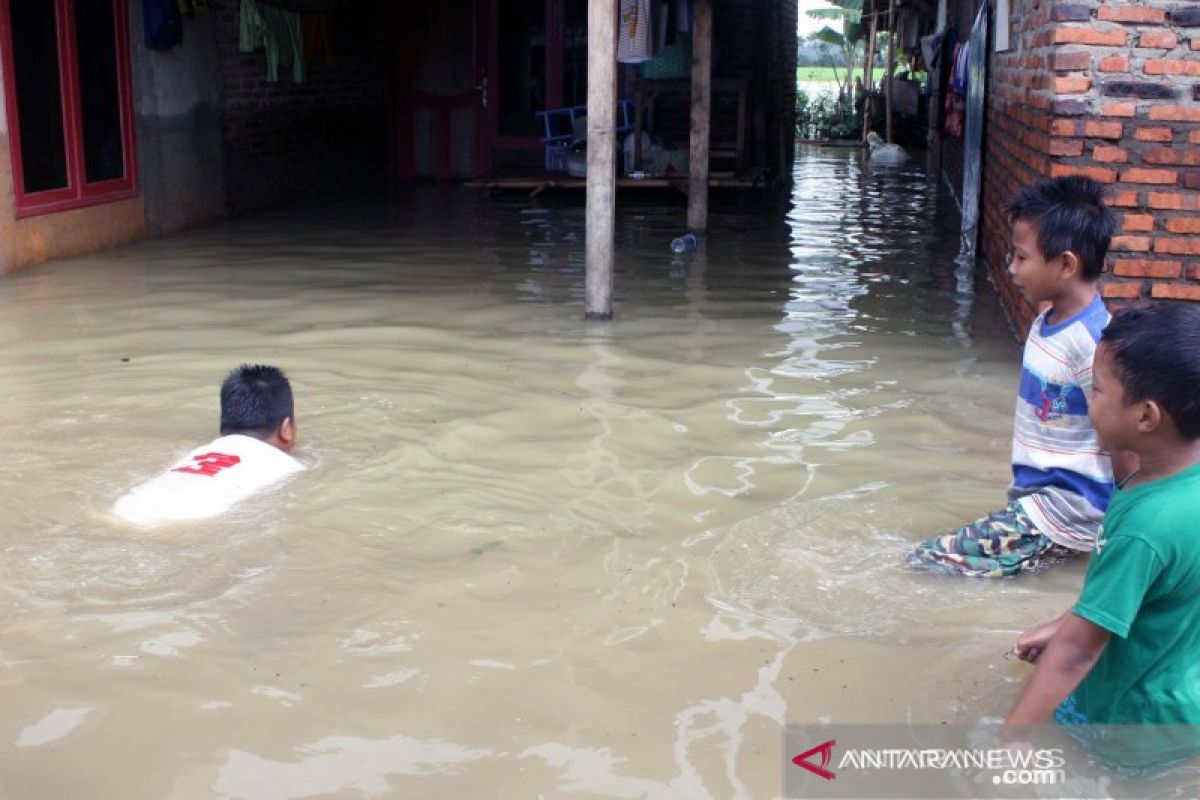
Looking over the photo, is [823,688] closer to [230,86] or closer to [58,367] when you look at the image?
[58,367]

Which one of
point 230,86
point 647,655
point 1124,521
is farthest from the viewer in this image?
point 230,86

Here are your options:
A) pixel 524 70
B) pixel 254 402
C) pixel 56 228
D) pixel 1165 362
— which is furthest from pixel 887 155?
pixel 1165 362

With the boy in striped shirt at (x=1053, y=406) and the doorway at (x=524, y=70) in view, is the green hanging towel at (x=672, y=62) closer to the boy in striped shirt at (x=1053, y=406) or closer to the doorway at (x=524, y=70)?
the doorway at (x=524, y=70)

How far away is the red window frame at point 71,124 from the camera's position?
9219 mm

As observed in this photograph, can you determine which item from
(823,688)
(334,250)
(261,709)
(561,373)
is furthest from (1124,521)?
(334,250)

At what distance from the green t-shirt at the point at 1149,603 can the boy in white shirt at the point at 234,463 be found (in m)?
2.75

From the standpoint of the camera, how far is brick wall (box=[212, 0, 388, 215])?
12555mm

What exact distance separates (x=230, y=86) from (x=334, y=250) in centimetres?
316

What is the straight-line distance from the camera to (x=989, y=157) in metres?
9.62

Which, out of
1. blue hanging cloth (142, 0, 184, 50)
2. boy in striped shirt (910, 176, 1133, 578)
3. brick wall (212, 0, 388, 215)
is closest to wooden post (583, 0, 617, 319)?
boy in striped shirt (910, 176, 1133, 578)

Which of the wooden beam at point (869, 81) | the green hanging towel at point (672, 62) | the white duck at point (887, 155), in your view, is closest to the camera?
the green hanging towel at point (672, 62)

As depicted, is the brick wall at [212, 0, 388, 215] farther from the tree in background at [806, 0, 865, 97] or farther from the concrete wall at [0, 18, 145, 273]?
the tree in background at [806, 0, 865, 97]

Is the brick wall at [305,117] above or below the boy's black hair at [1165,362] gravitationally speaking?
above

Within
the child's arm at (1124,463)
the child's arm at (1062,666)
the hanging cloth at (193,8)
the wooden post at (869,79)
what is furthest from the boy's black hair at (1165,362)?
the wooden post at (869,79)
